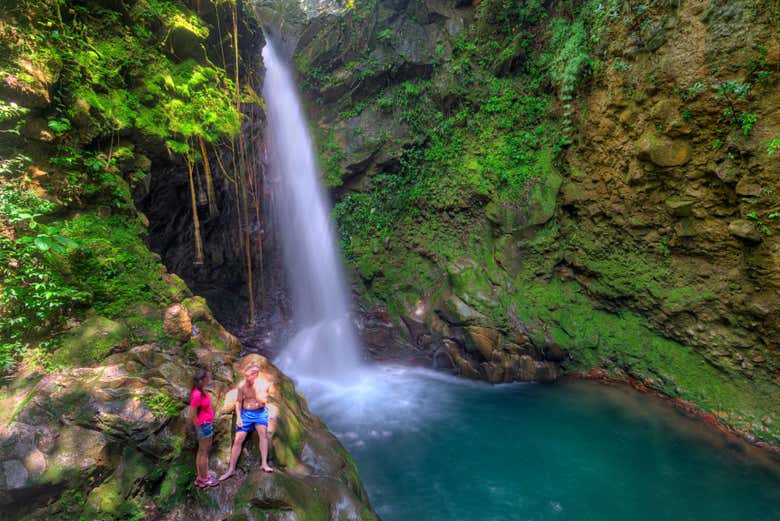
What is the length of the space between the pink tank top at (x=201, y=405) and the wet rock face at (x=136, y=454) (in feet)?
0.95

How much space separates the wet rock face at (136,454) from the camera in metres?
2.85

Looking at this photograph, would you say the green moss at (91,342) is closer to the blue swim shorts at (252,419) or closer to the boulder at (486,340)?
the blue swim shorts at (252,419)

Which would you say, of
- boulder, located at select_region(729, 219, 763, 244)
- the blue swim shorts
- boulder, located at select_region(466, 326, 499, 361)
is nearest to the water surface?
boulder, located at select_region(466, 326, 499, 361)

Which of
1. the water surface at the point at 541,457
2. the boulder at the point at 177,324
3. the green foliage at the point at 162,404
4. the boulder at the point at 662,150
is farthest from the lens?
the boulder at the point at 662,150

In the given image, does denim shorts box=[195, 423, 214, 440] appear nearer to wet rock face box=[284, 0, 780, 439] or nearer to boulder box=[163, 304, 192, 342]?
boulder box=[163, 304, 192, 342]

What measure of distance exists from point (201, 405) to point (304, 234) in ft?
27.2

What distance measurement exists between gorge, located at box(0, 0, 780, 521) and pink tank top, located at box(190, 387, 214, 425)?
40 centimetres

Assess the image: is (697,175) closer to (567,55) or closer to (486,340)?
(567,55)

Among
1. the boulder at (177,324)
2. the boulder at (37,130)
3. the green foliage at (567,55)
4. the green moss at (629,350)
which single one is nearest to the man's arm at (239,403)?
the boulder at (177,324)

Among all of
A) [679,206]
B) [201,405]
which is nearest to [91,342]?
[201,405]

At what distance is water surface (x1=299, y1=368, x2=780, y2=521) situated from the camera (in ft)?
17.0

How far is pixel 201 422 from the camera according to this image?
11.0 ft

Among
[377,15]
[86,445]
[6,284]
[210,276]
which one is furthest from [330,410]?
[377,15]

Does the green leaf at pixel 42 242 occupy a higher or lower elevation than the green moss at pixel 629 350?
higher
